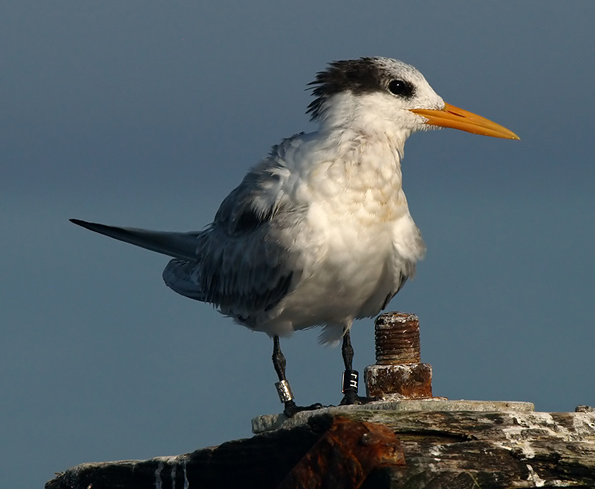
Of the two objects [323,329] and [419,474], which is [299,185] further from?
[419,474]

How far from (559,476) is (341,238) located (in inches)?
135

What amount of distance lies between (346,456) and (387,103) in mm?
4225

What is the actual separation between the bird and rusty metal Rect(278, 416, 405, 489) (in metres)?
2.56

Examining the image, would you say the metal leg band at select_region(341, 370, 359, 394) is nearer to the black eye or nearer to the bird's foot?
the bird's foot

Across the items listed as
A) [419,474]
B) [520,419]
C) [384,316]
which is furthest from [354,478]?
[384,316]

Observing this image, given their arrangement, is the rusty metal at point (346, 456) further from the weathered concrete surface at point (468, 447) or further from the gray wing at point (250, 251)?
the gray wing at point (250, 251)

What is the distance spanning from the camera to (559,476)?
641cm

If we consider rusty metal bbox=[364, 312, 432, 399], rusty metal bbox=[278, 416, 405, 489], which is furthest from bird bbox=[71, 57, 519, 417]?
rusty metal bbox=[278, 416, 405, 489]

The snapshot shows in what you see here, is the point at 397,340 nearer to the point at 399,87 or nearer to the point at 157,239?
the point at 399,87

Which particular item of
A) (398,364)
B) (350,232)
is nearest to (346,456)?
(398,364)

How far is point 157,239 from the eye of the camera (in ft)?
37.3

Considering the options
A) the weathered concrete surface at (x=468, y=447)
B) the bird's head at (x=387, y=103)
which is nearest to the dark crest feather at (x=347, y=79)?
the bird's head at (x=387, y=103)

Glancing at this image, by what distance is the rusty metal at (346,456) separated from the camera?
246 inches

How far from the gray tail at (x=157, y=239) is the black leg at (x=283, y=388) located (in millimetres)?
1811
